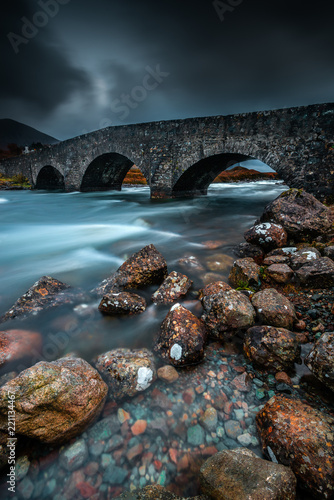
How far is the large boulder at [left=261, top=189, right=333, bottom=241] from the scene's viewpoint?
15.0 feet

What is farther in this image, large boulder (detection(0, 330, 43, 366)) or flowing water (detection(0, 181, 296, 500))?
large boulder (detection(0, 330, 43, 366))

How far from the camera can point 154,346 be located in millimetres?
2441

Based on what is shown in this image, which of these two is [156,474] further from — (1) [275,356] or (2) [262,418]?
(1) [275,356]

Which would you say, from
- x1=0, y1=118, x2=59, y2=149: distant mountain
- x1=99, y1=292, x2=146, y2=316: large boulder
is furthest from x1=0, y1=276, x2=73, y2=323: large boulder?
x1=0, y1=118, x2=59, y2=149: distant mountain

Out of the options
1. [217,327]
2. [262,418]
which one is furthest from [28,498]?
[217,327]

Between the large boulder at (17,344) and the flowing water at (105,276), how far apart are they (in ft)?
0.29

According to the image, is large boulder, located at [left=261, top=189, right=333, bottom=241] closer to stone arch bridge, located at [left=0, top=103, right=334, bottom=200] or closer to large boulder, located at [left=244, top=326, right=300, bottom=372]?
large boulder, located at [left=244, top=326, right=300, bottom=372]

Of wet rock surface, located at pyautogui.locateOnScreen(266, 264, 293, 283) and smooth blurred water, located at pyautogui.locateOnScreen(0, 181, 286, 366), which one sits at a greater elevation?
wet rock surface, located at pyautogui.locateOnScreen(266, 264, 293, 283)

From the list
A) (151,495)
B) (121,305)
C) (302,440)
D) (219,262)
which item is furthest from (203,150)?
(151,495)

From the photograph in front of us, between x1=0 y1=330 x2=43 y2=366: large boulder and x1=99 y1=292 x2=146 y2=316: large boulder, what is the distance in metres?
0.82

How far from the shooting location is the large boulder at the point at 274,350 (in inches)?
79.7

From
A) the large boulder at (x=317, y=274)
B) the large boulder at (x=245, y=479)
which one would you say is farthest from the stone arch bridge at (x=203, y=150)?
the large boulder at (x=245, y=479)

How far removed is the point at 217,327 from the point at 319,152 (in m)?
8.20

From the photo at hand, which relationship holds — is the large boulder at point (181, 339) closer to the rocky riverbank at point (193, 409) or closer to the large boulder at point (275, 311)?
the rocky riverbank at point (193, 409)
